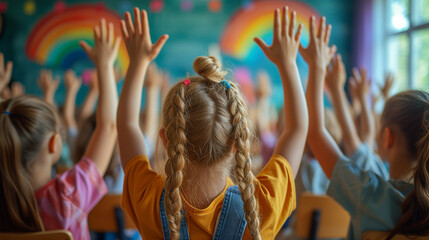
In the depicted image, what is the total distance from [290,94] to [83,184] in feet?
2.44

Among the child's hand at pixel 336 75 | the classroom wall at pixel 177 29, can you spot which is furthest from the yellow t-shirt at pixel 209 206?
the classroom wall at pixel 177 29

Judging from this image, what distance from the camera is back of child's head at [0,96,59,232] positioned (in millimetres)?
1146

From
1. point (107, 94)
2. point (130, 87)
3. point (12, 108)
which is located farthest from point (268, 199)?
point (12, 108)

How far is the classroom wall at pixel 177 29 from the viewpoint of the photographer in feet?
17.0

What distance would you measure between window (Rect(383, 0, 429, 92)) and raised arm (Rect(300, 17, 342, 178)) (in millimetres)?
3638

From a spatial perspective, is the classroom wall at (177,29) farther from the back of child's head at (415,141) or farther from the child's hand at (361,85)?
the back of child's head at (415,141)

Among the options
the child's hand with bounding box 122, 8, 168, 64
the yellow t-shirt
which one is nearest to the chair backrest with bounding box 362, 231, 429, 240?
the yellow t-shirt

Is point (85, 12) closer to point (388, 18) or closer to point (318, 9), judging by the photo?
point (318, 9)

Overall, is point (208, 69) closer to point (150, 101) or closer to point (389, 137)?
point (389, 137)

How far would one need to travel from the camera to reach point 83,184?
4.07 ft

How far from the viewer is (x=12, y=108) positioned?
1189 mm

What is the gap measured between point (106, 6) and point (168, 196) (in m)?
4.97

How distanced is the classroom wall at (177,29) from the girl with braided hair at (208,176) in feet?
13.5

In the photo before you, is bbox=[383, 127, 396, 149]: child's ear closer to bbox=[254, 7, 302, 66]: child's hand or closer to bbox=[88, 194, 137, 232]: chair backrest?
bbox=[254, 7, 302, 66]: child's hand
